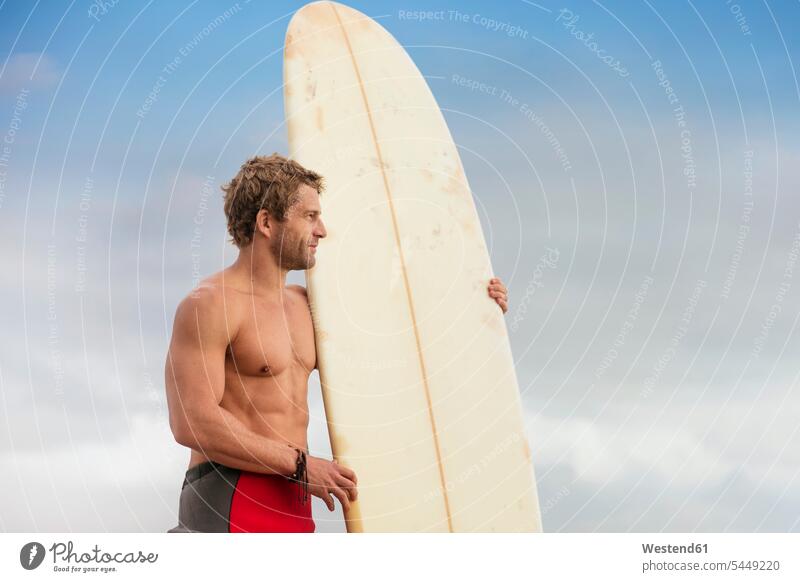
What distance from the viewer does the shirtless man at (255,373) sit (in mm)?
2492

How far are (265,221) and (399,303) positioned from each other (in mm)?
465

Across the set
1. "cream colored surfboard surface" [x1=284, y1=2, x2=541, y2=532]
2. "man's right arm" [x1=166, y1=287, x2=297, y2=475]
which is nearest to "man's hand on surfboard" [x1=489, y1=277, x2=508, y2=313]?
"cream colored surfboard surface" [x1=284, y1=2, x2=541, y2=532]

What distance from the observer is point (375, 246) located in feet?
9.39

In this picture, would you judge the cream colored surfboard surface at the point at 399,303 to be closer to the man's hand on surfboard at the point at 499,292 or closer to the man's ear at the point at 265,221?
the man's hand on surfboard at the point at 499,292

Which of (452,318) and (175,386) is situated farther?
(452,318)

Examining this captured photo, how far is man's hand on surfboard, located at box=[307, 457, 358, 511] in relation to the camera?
2.59 meters

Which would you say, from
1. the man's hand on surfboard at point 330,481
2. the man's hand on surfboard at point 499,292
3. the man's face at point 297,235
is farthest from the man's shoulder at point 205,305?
the man's hand on surfboard at point 499,292

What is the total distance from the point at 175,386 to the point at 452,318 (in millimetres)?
854

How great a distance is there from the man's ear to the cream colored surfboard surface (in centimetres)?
19

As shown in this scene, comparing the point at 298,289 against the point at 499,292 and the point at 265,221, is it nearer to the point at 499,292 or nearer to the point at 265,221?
the point at 265,221
